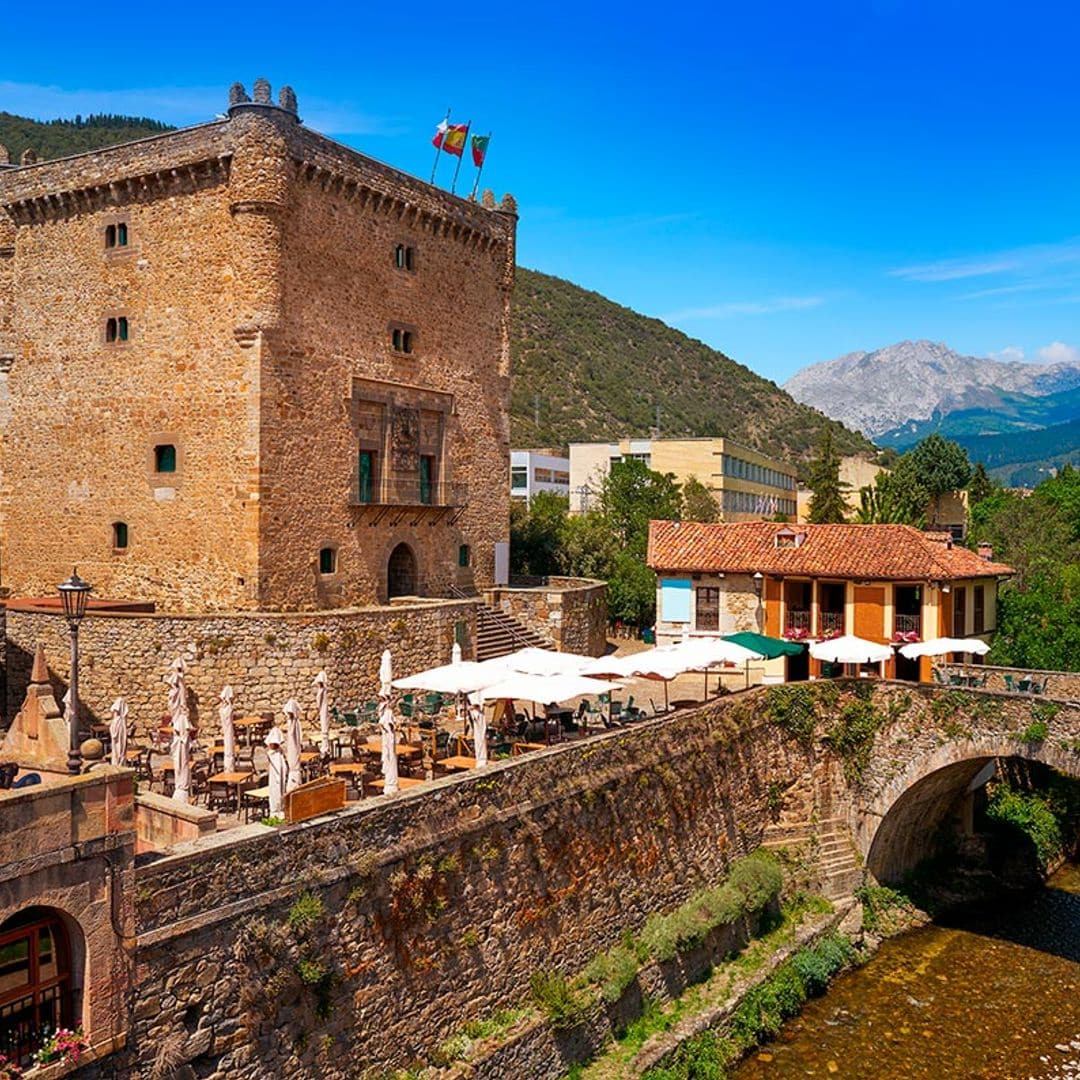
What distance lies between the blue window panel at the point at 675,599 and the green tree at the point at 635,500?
19.6 meters

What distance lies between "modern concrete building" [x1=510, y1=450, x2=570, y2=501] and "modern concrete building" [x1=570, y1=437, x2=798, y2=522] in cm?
135

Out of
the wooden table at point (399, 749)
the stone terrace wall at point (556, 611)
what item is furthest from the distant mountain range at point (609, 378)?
the wooden table at point (399, 749)

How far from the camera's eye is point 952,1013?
22.1m

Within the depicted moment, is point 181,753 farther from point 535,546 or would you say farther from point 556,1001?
point 535,546

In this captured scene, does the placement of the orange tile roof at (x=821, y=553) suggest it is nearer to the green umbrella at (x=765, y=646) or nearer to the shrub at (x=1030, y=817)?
the green umbrella at (x=765, y=646)

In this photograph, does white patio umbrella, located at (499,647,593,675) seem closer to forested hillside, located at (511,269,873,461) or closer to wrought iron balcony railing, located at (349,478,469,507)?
wrought iron balcony railing, located at (349,478,469,507)

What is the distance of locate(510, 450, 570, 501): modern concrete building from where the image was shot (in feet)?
233

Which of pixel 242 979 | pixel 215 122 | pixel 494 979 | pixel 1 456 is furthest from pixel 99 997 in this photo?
pixel 1 456

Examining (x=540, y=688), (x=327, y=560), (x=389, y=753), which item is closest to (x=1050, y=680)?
(x=540, y=688)

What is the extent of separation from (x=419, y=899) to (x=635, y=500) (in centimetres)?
4187

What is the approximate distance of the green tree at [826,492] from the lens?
2430 inches

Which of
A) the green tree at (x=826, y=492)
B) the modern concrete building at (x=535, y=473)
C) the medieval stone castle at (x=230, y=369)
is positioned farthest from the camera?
the modern concrete building at (x=535, y=473)

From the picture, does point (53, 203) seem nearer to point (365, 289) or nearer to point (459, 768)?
point (365, 289)

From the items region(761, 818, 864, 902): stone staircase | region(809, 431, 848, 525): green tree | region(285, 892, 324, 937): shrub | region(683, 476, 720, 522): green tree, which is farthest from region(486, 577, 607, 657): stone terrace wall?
region(809, 431, 848, 525): green tree
